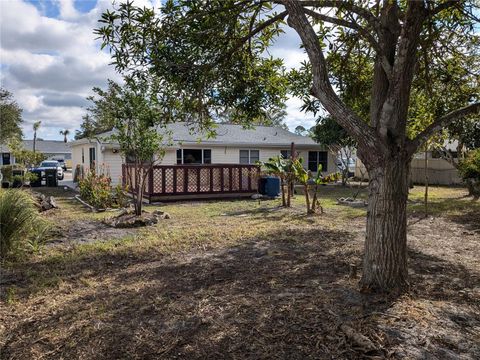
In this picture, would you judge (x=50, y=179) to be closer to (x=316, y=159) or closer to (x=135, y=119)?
(x=135, y=119)

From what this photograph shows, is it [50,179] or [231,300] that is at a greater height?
[50,179]

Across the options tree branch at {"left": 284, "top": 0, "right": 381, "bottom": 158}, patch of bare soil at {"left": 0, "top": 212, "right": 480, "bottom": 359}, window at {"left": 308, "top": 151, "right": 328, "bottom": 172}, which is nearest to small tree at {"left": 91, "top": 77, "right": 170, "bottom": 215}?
patch of bare soil at {"left": 0, "top": 212, "right": 480, "bottom": 359}

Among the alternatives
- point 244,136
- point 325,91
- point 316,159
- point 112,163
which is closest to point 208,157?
point 244,136

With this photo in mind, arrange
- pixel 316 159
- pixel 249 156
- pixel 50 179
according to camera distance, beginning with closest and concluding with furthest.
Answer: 1. pixel 50 179
2. pixel 249 156
3. pixel 316 159

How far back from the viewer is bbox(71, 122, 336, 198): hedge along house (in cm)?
1466

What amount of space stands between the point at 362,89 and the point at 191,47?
3.37 meters

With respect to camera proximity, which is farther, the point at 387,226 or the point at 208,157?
the point at 208,157

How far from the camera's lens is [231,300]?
A: 3828 millimetres

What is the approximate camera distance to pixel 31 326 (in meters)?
3.42

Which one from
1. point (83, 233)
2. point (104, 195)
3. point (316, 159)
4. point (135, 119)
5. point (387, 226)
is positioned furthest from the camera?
point (316, 159)

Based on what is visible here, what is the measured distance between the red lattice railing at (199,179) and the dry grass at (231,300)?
7.05m

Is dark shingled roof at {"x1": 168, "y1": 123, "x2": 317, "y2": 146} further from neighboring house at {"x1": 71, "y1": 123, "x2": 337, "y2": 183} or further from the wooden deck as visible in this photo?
the wooden deck

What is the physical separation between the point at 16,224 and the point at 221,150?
17004 millimetres

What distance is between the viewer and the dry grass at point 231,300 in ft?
9.52
